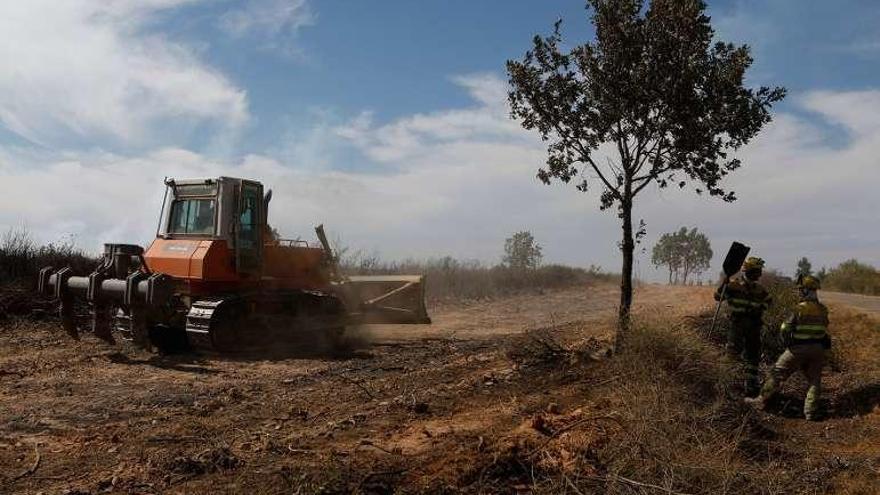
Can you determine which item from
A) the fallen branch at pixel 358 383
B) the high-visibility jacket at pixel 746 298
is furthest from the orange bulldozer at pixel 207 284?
the high-visibility jacket at pixel 746 298

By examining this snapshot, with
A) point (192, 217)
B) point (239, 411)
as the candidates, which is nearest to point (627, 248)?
point (239, 411)

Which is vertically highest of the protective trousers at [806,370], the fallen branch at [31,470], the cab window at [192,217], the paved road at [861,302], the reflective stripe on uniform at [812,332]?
the cab window at [192,217]

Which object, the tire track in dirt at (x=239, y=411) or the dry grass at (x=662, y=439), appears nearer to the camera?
the dry grass at (x=662, y=439)

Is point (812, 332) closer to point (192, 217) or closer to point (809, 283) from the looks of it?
point (809, 283)

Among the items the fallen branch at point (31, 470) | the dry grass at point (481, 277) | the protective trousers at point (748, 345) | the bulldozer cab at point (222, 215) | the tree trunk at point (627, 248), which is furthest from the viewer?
the dry grass at point (481, 277)

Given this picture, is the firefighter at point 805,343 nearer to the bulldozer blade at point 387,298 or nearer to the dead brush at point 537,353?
the dead brush at point 537,353

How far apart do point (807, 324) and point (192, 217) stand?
32.3 feet

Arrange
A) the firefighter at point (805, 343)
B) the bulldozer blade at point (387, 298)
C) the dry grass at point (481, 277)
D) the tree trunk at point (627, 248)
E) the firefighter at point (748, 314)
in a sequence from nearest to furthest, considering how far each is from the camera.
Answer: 1. the firefighter at point (805, 343)
2. the firefighter at point (748, 314)
3. the tree trunk at point (627, 248)
4. the bulldozer blade at point (387, 298)
5. the dry grass at point (481, 277)

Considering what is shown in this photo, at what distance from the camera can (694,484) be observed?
17.6ft

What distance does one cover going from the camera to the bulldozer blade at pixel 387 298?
15.0 meters

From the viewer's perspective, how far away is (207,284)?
12.0 metres

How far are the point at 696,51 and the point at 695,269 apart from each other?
54712 millimetres

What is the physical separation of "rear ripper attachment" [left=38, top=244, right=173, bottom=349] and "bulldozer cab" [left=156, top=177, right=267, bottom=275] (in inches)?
36.2

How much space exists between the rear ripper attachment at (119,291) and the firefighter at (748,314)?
8282 mm
